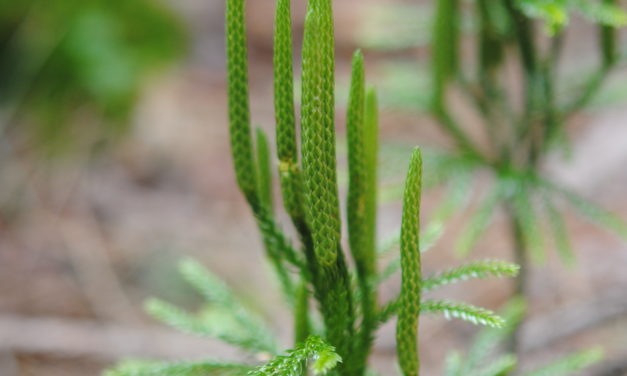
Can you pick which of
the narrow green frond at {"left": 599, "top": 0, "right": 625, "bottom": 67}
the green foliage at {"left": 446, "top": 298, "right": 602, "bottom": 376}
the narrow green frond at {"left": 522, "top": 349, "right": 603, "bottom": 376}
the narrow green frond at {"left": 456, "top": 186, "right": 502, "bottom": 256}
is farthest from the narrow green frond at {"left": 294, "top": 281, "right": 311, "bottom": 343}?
the narrow green frond at {"left": 599, "top": 0, "right": 625, "bottom": 67}

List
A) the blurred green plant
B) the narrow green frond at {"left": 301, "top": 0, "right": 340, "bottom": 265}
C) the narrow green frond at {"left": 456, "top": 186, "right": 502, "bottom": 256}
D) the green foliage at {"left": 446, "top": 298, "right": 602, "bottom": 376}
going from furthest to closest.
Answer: the blurred green plant
the narrow green frond at {"left": 456, "top": 186, "right": 502, "bottom": 256}
the green foliage at {"left": 446, "top": 298, "right": 602, "bottom": 376}
the narrow green frond at {"left": 301, "top": 0, "right": 340, "bottom": 265}

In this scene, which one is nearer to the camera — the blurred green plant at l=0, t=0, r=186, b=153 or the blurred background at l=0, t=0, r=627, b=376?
the blurred background at l=0, t=0, r=627, b=376

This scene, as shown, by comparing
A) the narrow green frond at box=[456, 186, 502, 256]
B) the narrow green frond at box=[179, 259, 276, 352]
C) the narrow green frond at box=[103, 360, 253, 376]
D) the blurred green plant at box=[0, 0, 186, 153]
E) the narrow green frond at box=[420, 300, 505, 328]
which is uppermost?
the blurred green plant at box=[0, 0, 186, 153]

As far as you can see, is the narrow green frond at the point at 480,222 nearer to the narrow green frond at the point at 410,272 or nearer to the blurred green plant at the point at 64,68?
the narrow green frond at the point at 410,272

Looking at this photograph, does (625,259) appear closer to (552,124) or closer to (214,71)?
(552,124)

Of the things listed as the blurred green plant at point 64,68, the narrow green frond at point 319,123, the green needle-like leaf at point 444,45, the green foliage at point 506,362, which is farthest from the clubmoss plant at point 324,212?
the blurred green plant at point 64,68

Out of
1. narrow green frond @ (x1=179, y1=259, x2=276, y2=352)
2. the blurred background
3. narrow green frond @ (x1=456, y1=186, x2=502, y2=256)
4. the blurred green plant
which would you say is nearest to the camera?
narrow green frond @ (x1=179, y1=259, x2=276, y2=352)

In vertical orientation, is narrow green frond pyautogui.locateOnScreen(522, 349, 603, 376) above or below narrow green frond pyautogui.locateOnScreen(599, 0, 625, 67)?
below

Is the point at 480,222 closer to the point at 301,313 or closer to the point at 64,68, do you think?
the point at 301,313

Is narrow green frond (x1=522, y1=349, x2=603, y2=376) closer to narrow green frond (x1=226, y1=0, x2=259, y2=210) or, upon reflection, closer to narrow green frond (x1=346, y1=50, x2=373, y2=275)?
narrow green frond (x1=346, y1=50, x2=373, y2=275)
